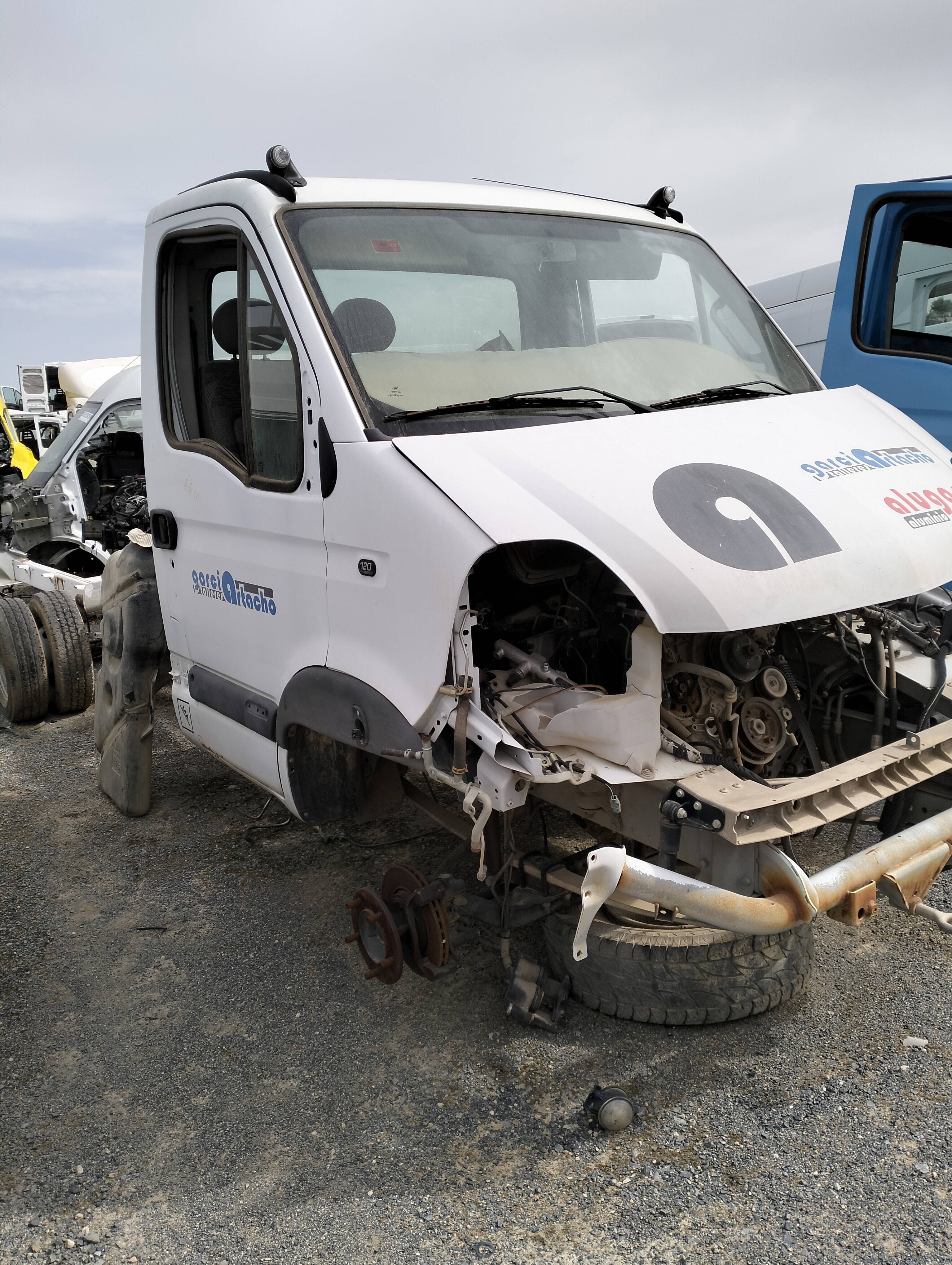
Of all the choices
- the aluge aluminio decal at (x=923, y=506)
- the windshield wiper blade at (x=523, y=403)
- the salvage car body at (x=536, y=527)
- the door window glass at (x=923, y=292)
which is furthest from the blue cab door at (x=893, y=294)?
the windshield wiper blade at (x=523, y=403)

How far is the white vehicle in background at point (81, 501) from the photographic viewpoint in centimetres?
870

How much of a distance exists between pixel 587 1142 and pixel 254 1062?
1.06 metres

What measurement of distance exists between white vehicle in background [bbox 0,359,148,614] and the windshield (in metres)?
5.54

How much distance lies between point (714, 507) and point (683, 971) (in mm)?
1407

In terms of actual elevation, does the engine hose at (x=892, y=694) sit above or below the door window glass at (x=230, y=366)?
below

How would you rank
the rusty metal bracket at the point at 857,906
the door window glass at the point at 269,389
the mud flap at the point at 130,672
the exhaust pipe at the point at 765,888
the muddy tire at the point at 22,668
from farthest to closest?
the muddy tire at the point at 22,668 → the mud flap at the point at 130,672 → the door window glass at the point at 269,389 → the rusty metal bracket at the point at 857,906 → the exhaust pipe at the point at 765,888

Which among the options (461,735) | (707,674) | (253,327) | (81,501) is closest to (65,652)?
(81,501)

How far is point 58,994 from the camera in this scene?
359cm

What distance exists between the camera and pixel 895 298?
5609 mm

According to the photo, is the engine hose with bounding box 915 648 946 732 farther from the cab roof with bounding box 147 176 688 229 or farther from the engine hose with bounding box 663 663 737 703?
the cab roof with bounding box 147 176 688 229

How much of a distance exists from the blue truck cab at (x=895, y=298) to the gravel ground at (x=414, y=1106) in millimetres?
2626

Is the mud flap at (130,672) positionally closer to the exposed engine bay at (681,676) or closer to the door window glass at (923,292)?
the exposed engine bay at (681,676)

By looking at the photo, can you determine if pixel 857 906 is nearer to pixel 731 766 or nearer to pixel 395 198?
pixel 731 766

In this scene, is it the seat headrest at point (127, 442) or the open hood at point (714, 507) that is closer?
the open hood at point (714, 507)
